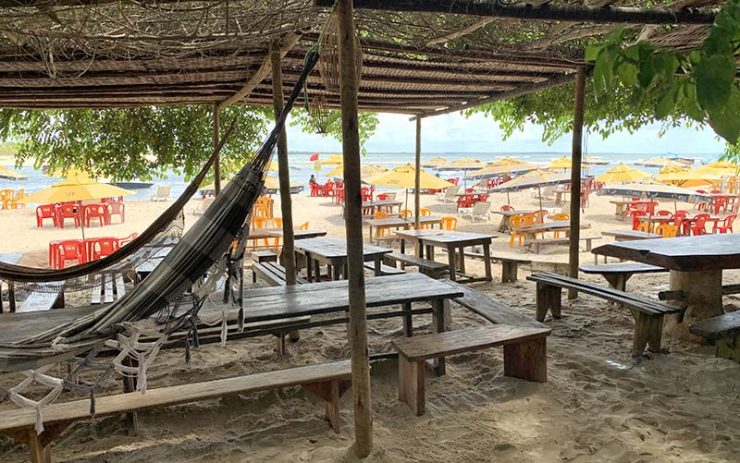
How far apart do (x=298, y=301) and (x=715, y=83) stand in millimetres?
2145

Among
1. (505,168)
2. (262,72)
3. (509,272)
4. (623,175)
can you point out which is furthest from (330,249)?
(505,168)

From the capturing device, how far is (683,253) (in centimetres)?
276

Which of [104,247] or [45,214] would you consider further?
[45,214]

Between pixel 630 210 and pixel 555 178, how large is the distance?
1716mm

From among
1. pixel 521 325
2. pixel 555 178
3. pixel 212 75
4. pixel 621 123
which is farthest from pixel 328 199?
pixel 521 325

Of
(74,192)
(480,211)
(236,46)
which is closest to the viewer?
(236,46)

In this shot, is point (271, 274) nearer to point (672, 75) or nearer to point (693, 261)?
point (693, 261)

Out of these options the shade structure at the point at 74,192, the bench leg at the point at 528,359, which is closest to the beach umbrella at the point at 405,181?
the shade structure at the point at 74,192

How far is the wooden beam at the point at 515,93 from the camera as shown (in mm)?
3885

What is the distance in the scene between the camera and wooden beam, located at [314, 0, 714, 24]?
1846mm

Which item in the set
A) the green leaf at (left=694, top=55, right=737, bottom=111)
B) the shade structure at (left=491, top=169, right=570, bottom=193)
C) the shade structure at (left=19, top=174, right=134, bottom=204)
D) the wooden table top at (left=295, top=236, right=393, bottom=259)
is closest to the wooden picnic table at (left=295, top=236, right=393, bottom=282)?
the wooden table top at (left=295, top=236, right=393, bottom=259)

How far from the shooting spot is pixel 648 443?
1.98 m

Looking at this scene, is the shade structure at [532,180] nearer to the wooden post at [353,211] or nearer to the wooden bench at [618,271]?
the wooden bench at [618,271]

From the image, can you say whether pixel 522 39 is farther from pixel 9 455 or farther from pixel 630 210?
pixel 630 210
